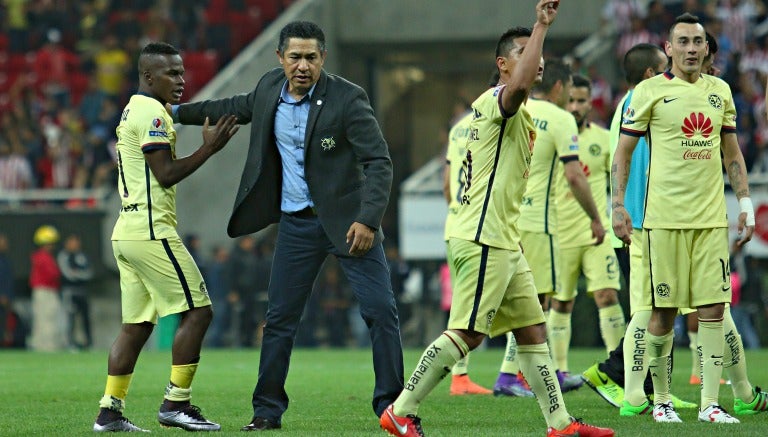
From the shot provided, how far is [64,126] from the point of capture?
25.4m

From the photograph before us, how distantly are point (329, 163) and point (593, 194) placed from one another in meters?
4.21

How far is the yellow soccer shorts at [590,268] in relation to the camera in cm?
1116

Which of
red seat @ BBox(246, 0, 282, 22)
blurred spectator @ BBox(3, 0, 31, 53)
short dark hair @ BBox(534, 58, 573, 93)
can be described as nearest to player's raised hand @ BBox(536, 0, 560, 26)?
short dark hair @ BBox(534, 58, 573, 93)

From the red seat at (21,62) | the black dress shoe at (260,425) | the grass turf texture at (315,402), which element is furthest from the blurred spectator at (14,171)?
the black dress shoe at (260,425)

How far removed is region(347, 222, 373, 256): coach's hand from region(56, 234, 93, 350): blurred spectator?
15656mm

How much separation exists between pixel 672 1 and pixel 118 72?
34.8 feet

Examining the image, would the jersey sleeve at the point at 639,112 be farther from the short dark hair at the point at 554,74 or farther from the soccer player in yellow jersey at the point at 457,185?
the soccer player in yellow jersey at the point at 457,185

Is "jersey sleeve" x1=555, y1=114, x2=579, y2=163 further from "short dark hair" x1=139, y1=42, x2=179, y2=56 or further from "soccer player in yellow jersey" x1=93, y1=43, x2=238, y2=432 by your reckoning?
"short dark hair" x1=139, y1=42, x2=179, y2=56

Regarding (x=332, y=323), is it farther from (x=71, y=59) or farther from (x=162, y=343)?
(x=71, y=59)

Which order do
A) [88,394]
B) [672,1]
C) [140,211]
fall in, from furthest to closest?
[672,1] < [88,394] < [140,211]

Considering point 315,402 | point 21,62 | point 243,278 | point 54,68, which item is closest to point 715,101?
point 315,402

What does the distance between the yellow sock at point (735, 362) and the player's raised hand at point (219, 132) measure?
335 centimetres

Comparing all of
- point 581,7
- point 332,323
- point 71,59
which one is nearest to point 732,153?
point 332,323

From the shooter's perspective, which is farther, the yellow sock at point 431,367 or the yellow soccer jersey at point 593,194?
the yellow soccer jersey at point 593,194
